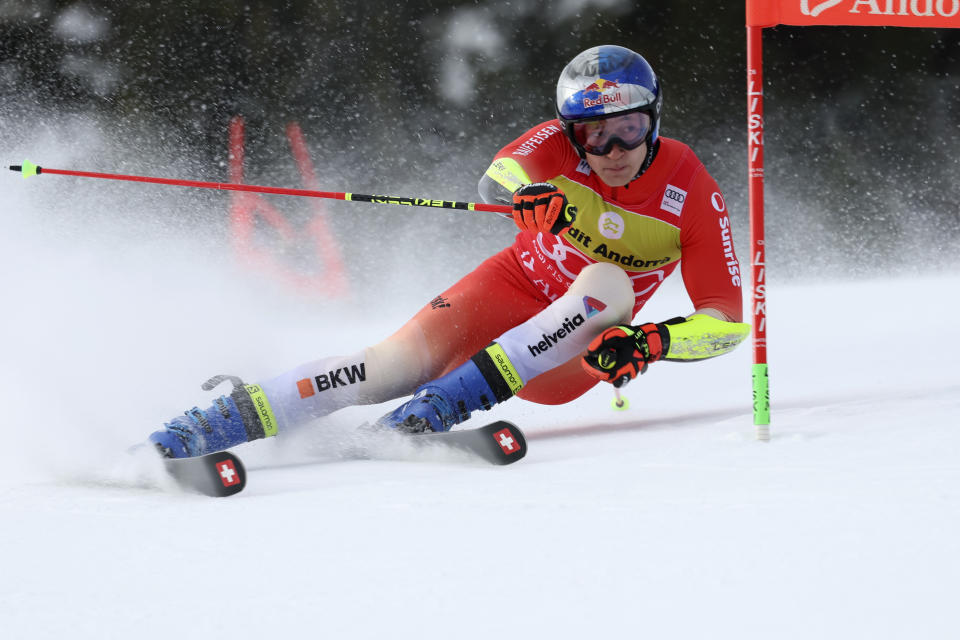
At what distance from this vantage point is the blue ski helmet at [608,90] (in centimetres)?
242

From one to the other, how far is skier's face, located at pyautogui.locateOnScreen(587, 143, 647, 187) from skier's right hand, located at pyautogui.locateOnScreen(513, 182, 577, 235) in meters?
0.19

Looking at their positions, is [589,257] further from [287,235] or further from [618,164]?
[287,235]

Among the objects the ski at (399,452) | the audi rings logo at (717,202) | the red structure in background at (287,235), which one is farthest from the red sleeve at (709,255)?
the red structure in background at (287,235)

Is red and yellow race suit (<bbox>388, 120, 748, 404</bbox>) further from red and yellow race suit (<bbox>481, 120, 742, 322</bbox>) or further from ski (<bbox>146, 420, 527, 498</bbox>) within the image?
ski (<bbox>146, 420, 527, 498</bbox>)

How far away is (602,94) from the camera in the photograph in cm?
242

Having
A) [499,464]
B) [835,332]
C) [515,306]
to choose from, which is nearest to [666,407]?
[515,306]

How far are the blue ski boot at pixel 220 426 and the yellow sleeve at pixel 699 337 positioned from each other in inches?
37.6

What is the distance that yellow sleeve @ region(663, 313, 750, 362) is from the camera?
231 cm

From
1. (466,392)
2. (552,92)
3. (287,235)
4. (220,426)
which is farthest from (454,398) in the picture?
(552,92)

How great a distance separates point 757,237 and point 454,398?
31.8 inches

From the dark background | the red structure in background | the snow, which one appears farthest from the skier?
the dark background

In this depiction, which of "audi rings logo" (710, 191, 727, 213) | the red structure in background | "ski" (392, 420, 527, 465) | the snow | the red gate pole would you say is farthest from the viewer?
the red structure in background

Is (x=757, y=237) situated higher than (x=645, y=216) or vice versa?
(x=645, y=216)

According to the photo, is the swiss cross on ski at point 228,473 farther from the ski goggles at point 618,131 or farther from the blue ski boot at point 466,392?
the ski goggles at point 618,131
